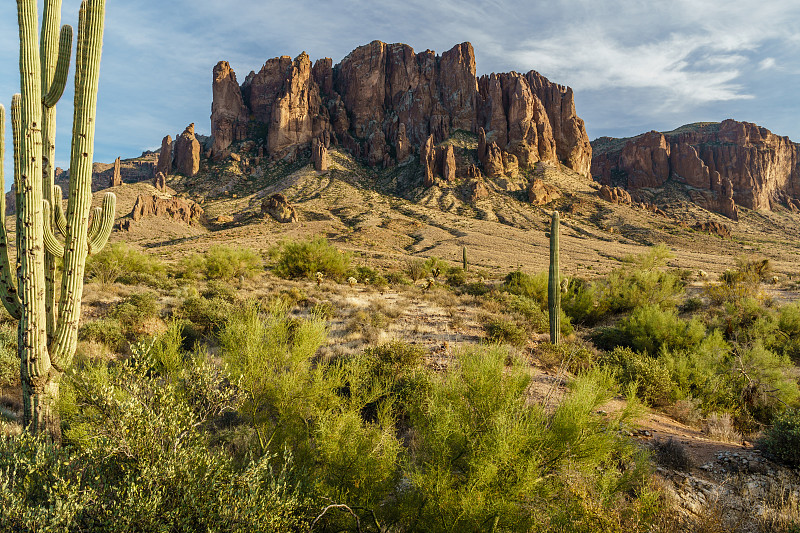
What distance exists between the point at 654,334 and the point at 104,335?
41.0 feet

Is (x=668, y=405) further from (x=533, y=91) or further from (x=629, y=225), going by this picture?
(x=533, y=91)

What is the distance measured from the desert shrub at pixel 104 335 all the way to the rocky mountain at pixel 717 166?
110 m

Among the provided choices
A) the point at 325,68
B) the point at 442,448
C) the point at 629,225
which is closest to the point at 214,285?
the point at 442,448

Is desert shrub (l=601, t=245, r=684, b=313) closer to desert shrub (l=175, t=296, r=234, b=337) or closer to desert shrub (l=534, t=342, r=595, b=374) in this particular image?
desert shrub (l=534, t=342, r=595, b=374)

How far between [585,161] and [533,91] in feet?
73.1

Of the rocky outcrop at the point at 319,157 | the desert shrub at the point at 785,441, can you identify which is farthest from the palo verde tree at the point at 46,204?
the rocky outcrop at the point at 319,157

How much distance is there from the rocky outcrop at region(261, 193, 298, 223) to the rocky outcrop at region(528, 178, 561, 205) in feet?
136

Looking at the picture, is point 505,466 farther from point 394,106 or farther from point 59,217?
point 394,106

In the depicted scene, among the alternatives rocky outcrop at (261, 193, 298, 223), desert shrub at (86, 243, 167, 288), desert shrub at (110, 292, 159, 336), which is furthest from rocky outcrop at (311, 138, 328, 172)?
desert shrub at (110, 292, 159, 336)

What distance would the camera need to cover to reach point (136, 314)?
29.0 feet

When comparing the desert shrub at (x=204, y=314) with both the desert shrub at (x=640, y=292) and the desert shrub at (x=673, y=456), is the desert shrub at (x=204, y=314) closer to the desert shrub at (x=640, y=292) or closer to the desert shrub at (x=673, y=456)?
the desert shrub at (x=673, y=456)

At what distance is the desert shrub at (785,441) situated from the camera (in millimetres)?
4457

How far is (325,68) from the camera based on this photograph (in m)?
106

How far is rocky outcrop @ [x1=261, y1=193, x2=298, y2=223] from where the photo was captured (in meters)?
55.0
